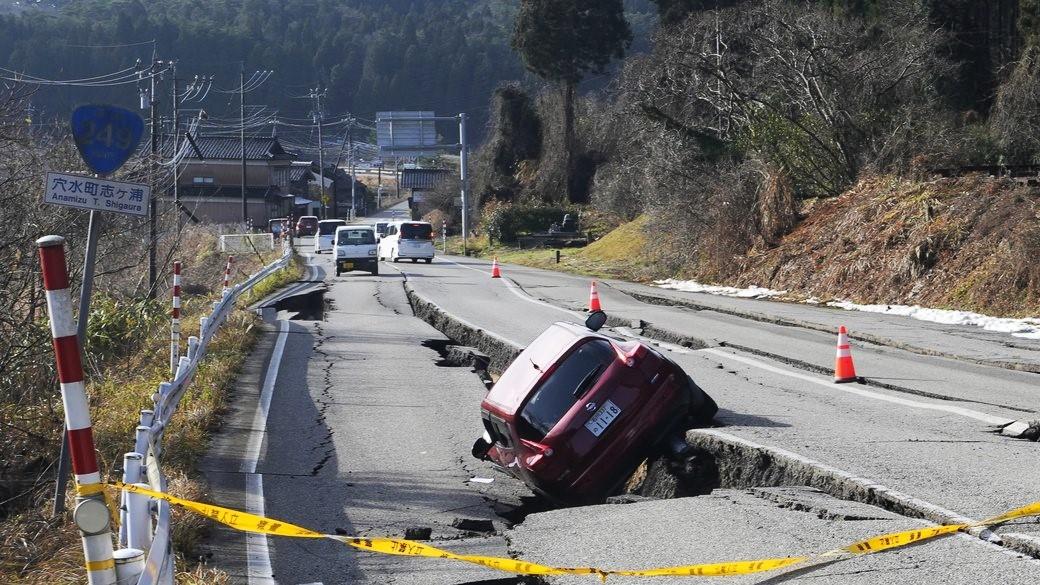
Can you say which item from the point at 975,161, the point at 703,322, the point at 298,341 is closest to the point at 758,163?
the point at 975,161

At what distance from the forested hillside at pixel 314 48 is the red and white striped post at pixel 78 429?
96848mm

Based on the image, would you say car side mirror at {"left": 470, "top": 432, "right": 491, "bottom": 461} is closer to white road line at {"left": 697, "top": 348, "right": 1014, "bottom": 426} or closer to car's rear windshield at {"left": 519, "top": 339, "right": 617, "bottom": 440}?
car's rear windshield at {"left": 519, "top": 339, "right": 617, "bottom": 440}

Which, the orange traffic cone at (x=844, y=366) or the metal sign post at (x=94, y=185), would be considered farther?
the orange traffic cone at (x=844, y=366)

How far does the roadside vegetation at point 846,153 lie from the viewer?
934 inches

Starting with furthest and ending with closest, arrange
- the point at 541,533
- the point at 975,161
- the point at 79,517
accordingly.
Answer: the point at 975,161, the point at 541,533, the point at 79,517

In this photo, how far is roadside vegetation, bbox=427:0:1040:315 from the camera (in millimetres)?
23719

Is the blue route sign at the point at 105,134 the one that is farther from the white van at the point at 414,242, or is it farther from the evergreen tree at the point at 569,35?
the evergreen tree at the point at 569,35

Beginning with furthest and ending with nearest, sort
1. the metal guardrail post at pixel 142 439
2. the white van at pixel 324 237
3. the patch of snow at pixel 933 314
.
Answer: the white van at pixel 324 237, the patch of snow at pixel 933 314, the metal guardrail post at pixel 142 439

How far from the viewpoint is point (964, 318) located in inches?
779

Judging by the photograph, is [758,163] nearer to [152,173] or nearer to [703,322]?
[703,322]

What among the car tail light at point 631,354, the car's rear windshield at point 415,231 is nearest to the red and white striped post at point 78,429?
the car tail light at point 631,354

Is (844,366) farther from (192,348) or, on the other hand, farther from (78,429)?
(78,429)

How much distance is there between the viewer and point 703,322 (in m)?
20.0

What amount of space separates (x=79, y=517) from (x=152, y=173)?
55.8ft
